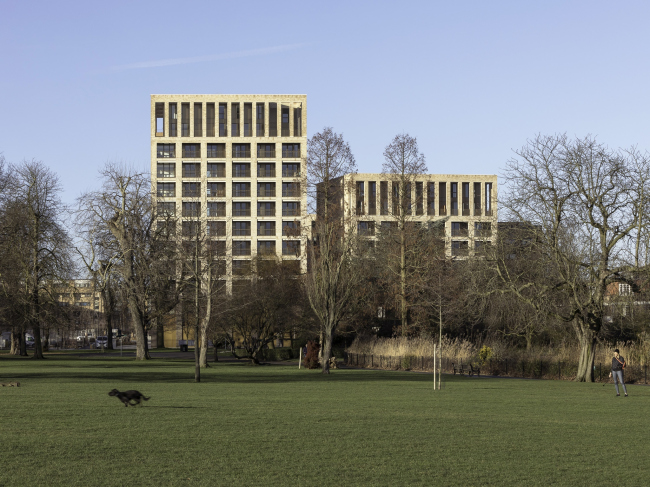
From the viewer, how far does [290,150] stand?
113500mm

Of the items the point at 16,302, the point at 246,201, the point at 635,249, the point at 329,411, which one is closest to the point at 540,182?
the point at 635,249

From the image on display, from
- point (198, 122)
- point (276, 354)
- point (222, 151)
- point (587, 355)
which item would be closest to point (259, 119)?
point (222, 151)

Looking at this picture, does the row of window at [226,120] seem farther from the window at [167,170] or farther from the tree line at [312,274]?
the tree line at [312,274]

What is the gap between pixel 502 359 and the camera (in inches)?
1604

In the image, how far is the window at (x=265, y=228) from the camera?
113562 mm

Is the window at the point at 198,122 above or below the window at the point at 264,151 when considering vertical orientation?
above

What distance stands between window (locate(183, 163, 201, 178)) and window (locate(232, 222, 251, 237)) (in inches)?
363

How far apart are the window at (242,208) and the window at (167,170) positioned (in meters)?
9.95

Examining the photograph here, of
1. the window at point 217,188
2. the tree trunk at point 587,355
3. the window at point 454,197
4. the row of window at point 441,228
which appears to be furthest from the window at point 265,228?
the tree trunk at point 587,355

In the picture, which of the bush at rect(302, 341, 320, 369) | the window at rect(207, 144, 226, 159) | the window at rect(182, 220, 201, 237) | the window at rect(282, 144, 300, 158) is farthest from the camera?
the window at rect(282, 144, 300, 158)

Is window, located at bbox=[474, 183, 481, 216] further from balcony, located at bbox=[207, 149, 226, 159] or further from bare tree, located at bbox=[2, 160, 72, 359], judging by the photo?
bare tree, located at bbox=[2, 160, 72, 359]

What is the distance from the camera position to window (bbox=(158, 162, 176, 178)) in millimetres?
112562

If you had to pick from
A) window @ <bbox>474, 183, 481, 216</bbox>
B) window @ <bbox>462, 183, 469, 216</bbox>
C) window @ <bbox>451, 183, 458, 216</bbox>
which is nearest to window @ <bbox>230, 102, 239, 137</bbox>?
window @ <bbox>451, 183, 458, 216</bbox>

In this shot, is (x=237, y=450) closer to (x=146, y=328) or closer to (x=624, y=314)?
(x=624, y=314)
